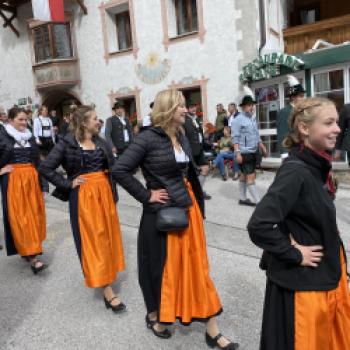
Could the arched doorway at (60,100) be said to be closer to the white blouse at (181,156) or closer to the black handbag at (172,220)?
the white blouse at (181,156)

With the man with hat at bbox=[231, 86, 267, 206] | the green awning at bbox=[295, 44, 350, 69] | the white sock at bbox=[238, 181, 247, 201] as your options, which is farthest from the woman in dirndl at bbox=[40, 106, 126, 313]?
the green awning at bbox=[295, 44, 350, 69]

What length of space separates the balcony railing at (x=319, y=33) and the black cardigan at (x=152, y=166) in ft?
35.2

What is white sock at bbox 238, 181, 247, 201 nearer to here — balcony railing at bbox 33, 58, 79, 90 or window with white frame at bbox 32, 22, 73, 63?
balcony railing at bbox 33, 58, 79, 90

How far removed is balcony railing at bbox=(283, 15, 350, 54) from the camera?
1140 cm

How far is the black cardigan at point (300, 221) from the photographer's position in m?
1.65

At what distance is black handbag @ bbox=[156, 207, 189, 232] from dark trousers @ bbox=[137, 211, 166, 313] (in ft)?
0.41

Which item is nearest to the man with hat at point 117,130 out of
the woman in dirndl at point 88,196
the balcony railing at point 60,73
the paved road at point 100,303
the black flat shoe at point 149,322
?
the paved road at point 100,303

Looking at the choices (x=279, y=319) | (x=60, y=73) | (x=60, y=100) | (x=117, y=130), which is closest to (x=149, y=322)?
(x=279, y=319)

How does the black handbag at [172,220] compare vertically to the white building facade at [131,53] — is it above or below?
below

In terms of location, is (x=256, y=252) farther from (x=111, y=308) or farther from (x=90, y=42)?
(x=90, y=42)

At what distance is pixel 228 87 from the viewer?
12109mm

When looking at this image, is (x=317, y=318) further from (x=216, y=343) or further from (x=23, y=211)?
(x=23, y=211)

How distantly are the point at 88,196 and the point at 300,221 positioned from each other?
86.4 inches

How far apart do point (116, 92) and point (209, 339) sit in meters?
12.8
